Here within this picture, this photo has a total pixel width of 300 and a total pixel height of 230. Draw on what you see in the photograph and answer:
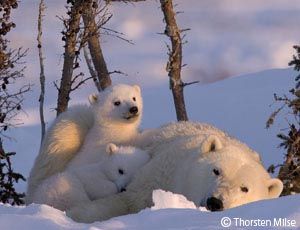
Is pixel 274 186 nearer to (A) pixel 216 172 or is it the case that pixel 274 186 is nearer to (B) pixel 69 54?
(A) pixel 216 172

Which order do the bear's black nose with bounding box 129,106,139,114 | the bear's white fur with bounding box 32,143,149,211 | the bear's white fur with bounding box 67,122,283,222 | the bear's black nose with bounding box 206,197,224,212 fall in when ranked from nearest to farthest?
the bear's black nose with bounding box 206,197,224,212 → the bear's white fur with bounding box 67,122,283,222 → the bear's white fur with bounding box 32,143,149,211 → the bear's black nose with bounding box 129,106,139,114

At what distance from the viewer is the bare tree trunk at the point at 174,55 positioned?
12148 mm

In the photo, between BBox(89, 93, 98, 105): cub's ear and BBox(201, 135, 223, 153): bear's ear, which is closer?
BBox(201, 135, 223, 153): bear's ear

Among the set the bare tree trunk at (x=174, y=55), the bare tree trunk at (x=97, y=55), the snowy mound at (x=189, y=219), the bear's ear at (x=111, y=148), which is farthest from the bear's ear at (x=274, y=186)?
the bare tree trunk at (x=97, y=55)

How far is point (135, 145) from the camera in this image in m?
8.06

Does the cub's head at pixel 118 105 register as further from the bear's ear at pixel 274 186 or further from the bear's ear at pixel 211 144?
the bear's ear at pixel 274 186

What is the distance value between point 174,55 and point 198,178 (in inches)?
230

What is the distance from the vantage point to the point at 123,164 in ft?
24.5

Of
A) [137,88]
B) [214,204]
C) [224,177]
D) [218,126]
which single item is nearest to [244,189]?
[224,177]

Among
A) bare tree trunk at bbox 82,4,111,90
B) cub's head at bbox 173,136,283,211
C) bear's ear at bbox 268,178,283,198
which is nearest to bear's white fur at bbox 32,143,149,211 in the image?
cub's head at bbox 173,136,283,211

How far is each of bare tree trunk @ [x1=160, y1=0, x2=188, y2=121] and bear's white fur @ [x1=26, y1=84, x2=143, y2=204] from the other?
3269 mm

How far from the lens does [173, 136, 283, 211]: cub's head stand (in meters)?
6.24

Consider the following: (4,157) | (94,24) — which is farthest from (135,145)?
(94,24)

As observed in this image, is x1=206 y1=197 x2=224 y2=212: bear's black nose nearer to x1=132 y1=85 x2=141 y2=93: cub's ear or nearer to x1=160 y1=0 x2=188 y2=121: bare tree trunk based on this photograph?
x1=132 y1=85 x2=141 y2=93: cub's ear
